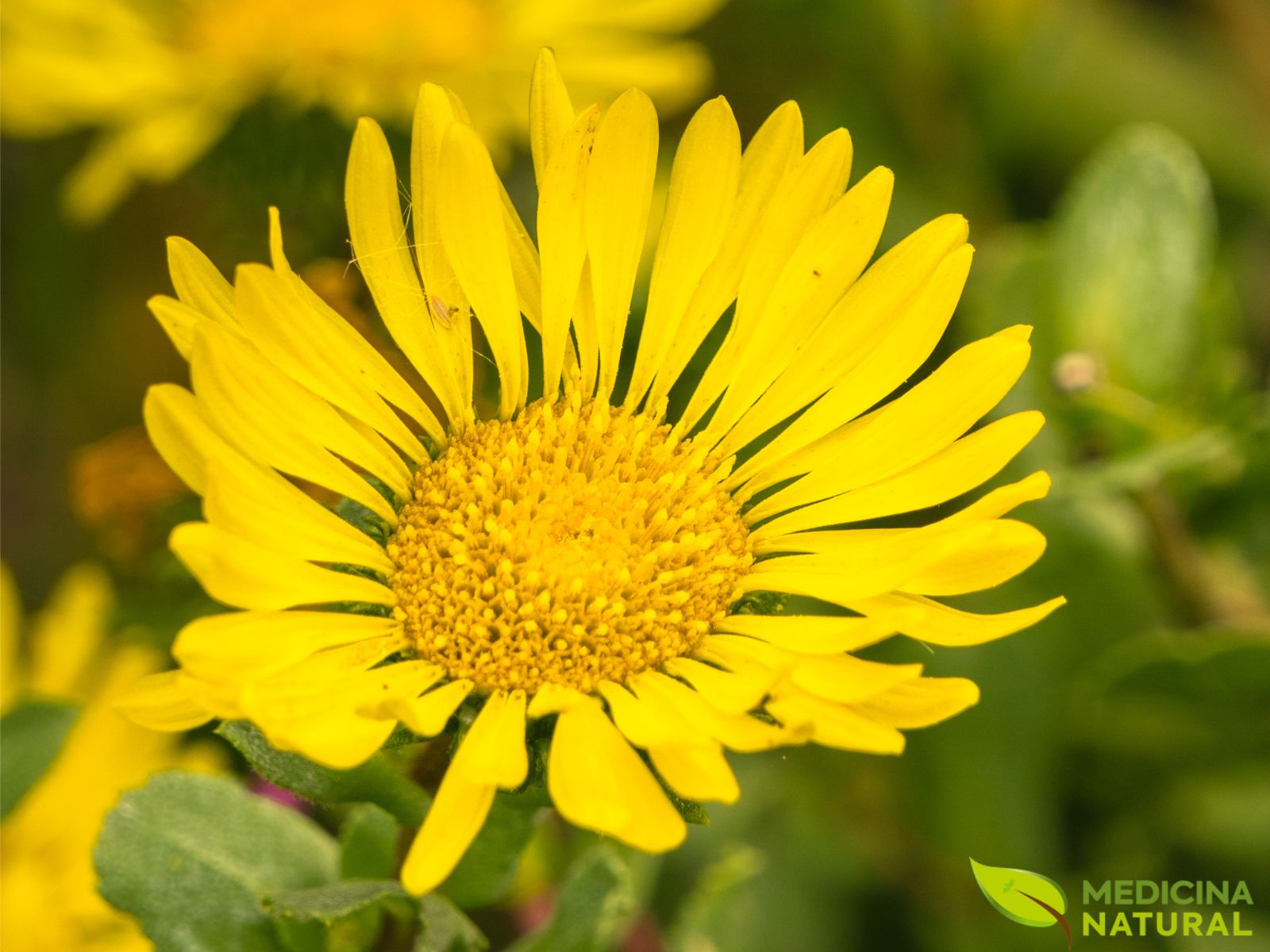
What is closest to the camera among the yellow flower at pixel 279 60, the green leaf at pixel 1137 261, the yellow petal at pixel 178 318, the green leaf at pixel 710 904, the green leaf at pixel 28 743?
the yellow petal at pixel 178 318

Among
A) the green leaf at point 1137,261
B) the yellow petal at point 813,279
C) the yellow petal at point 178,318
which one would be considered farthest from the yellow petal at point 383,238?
the green leaf at point 1137,261

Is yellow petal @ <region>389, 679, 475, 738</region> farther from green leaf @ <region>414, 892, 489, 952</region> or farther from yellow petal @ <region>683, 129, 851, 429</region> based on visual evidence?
yellow petal @ <region>683, 129, 851, 429</region>

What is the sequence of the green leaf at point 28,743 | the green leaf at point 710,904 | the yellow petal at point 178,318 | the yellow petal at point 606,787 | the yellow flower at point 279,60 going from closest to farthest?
the yellow petal at point 606,787, the yellow petal at point 178,318, the green leaf at point 28,743, the green leaf at point 710,904, the yellow flower at point 279,60

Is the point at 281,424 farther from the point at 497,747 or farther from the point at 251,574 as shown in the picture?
the point at 497,747

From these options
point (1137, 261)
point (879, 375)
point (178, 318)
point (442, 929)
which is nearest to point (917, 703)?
Result: point (879, 375)

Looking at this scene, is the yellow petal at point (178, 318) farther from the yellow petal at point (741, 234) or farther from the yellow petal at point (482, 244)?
the yellow petal at point (741, 234)

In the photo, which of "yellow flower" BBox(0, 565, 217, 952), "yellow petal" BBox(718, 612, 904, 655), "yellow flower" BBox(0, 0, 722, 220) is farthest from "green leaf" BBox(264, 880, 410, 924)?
"yellow flower" BBox(0, 0, 722, 220)
